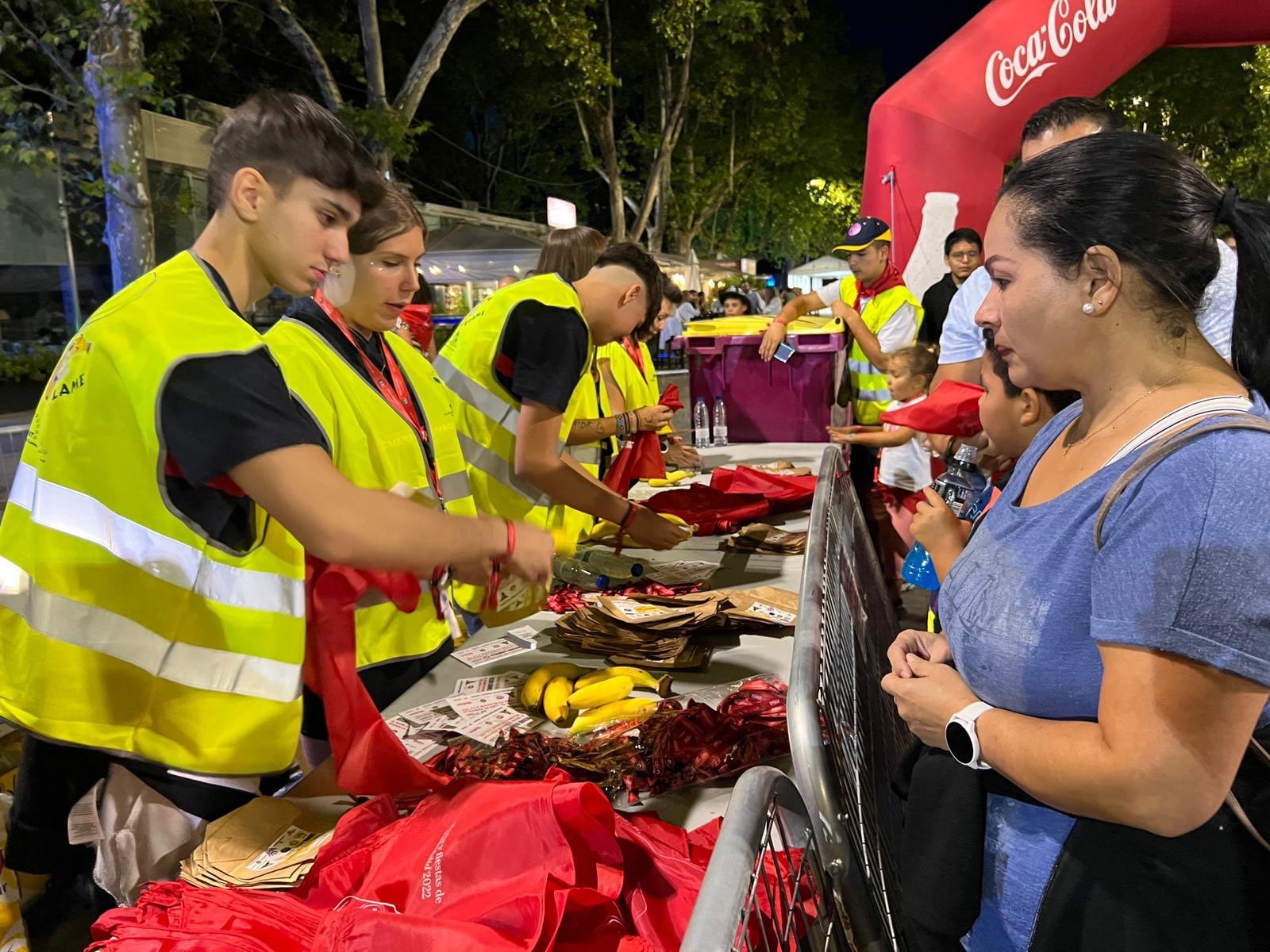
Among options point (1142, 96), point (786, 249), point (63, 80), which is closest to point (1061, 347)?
point (63, 80)

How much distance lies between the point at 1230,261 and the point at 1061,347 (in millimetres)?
1295

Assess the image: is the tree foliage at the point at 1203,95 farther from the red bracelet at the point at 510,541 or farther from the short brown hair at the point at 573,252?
the red bracelet at the point at 510,541

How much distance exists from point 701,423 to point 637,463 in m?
1.98

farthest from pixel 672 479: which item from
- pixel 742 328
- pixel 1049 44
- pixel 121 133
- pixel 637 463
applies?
pixel 121 133

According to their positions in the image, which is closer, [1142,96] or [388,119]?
[388,119]

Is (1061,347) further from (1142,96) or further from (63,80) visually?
(1142,96)

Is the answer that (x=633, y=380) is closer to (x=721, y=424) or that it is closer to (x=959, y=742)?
(x=721, y=424)

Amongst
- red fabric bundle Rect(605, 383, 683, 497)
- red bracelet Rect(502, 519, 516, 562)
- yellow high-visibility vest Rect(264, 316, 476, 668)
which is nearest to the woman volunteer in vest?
yellow high-visibility vest Rect(264, 316, 476, 668)

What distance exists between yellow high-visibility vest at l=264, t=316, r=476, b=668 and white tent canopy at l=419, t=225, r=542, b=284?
Answer: 1451 cm

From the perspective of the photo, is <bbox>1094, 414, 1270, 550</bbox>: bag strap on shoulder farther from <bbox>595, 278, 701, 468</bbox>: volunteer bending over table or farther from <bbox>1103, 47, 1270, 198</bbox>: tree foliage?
<bbox>1103, 47, 1270, 198</bbox>: tree foliage

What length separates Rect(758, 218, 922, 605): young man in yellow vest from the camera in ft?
16.6

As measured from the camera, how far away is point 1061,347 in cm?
111

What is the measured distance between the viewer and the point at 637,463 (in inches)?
163

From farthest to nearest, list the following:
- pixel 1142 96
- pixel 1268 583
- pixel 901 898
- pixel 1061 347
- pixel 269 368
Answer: pixel 1142 96 → pixel 269 368 → pixel 901 898 → pixel 1061 347 → pixel 1268 583
